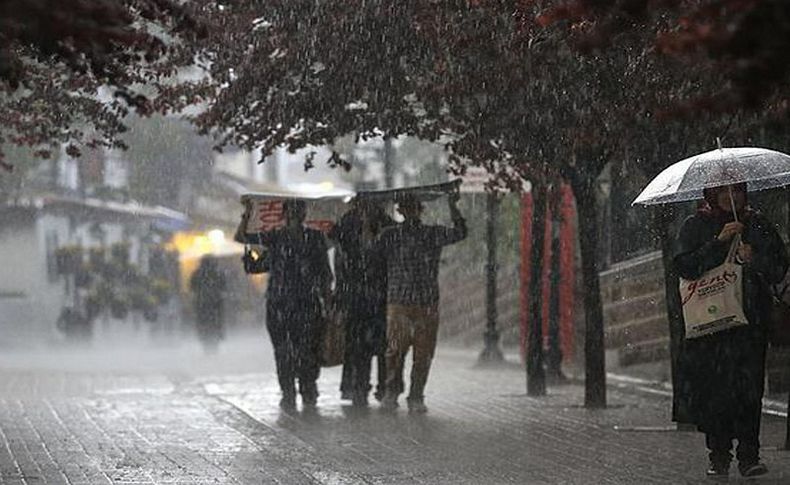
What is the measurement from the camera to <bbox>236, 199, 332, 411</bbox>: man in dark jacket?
15680mm

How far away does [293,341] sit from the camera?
15.8m

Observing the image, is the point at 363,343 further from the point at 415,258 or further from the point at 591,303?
the point at 591,303

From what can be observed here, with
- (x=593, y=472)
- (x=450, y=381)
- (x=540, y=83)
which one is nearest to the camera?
(x=593, y=472)

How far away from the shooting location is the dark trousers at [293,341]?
15.8m

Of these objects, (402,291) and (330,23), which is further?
(402,291)

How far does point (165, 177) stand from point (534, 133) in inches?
1515

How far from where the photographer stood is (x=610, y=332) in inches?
858

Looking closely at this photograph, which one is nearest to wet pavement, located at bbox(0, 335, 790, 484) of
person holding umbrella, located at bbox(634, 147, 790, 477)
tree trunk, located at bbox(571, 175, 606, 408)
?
tree trunk, located at bbox(571, 175, 606, 408)

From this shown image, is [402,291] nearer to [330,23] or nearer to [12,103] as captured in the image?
[330,23]

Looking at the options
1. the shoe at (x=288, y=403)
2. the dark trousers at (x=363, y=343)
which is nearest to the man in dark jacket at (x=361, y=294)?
the dark trousers at (x=363, y=343)

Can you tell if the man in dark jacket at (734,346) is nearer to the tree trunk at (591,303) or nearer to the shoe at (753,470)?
the shoe at (753,470)

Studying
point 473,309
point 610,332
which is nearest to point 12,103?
point 610,332

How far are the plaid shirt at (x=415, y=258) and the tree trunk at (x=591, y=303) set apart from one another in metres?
1.11

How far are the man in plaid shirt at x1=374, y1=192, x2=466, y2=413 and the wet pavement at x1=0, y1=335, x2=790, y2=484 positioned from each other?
1.31ft
